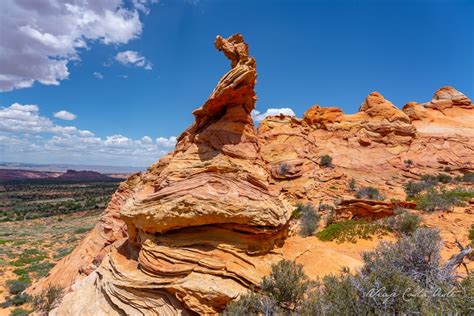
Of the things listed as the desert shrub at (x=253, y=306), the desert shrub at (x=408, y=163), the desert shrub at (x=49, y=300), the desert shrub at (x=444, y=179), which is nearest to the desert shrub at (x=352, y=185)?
the desert shrub at (x=444, y=179)

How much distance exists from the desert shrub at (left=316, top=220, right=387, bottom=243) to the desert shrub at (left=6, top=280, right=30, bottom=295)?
18.6 meters

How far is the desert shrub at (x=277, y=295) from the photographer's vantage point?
20.1 ft

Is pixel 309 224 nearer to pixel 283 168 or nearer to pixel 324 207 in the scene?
pixel 324 207

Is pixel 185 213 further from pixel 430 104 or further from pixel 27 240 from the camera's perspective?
pixel 430 104

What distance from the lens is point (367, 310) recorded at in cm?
504

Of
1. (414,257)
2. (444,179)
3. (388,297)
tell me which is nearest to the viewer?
(388,297)

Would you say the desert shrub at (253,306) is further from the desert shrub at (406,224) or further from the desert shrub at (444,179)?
the desert shrub at (444,179)

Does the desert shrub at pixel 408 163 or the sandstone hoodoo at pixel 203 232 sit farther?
the desert shrub at pixel 408 163

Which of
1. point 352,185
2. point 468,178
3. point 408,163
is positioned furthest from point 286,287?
point 408,163

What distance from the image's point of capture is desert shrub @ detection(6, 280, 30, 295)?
18.0 meters

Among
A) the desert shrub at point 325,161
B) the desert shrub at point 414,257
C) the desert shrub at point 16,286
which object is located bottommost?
the desert shrub at point 16,286

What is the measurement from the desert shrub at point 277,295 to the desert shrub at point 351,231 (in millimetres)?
9163

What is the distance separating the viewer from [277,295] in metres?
6.61

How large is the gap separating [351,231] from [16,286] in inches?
812
